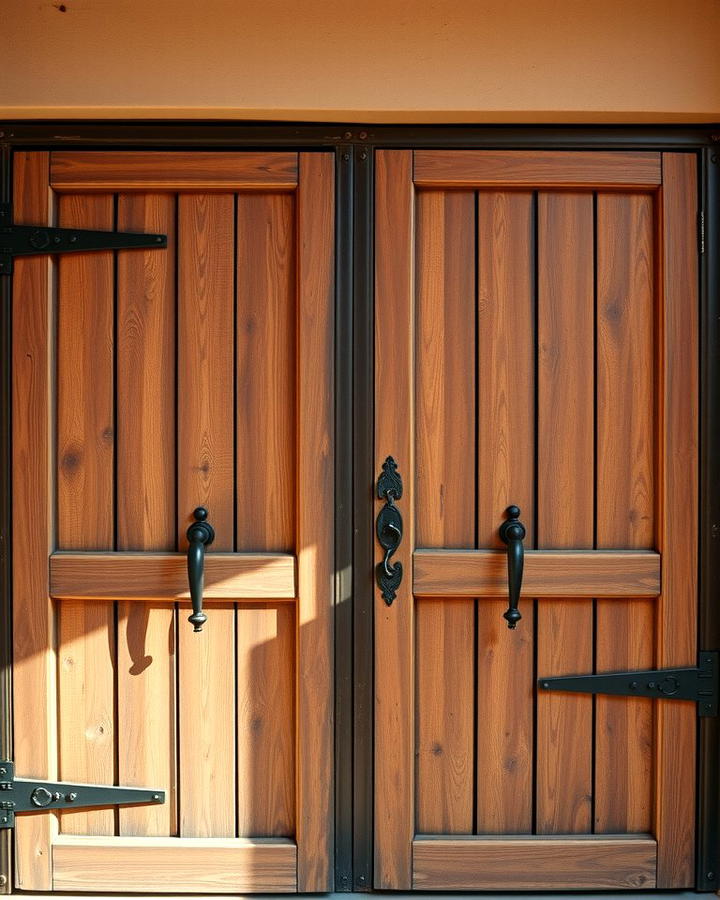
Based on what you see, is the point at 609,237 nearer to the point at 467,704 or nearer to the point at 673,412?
the point at 673,412

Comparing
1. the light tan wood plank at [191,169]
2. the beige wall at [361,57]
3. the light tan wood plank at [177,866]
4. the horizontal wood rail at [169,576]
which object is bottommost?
the light tan wood plank at [177,866]

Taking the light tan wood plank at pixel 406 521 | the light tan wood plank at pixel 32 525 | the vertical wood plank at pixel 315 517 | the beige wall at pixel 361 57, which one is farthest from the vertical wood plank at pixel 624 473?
the light tan wood plank at pixel 32 525

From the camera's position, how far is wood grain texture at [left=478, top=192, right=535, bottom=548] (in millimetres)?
1854

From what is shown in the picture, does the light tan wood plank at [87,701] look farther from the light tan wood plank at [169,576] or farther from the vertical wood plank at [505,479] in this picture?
the vertical wood plank at [505,479]

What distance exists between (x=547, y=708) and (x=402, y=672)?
358 mm

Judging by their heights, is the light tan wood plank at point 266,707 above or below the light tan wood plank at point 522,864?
above

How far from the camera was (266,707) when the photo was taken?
186 centimetres

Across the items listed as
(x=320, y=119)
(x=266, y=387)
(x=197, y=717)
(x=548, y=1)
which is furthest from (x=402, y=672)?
(x=548, y=1)

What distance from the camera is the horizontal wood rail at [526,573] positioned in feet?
6.01

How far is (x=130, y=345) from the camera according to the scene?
1857 mm

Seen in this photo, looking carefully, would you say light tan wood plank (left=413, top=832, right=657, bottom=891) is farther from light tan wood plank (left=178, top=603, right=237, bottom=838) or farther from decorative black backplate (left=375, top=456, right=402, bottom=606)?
decorative black backplate (left=375, top=456, right=402, bottom=606)

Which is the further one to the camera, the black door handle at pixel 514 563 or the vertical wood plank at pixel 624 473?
the vertical wood plank at pixel 624 473

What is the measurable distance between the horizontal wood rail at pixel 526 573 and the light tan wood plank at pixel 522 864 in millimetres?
586

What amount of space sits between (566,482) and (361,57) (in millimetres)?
1084
